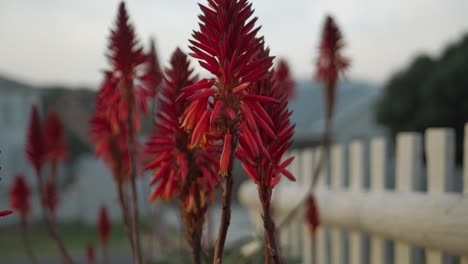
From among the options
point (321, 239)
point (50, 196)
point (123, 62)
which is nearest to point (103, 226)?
point (50, 196)

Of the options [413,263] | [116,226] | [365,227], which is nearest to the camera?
[413,263]

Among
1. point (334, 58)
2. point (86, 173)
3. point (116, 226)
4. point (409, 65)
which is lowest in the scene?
point (116, 226)

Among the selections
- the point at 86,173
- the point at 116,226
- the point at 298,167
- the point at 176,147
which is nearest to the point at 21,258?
the point at 116,226

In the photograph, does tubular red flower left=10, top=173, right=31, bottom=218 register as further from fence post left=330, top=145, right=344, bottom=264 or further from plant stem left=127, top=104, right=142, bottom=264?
fence post left=330, top=145, right=344, bottom=264

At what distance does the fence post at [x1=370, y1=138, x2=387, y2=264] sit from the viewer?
8.95 ft

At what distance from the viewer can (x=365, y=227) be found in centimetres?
259

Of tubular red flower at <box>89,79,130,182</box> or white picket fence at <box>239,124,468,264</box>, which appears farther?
white picket fence at <box>239,124,468,264</box>

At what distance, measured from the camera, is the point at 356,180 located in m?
3.06

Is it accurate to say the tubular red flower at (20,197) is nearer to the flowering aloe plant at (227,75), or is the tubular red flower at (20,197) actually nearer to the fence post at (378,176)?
the fence post at (378,176)

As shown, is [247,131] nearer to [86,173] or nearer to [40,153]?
[40,153]

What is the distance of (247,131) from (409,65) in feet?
51.2

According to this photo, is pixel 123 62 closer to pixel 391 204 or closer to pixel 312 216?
pixel 312 216

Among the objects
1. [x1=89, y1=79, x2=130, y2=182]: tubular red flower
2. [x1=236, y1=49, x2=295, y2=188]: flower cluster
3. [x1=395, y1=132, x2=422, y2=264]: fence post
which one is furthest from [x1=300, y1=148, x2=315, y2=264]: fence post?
[x1=236, y1=49, x2=295, y2=188]: flower cluster

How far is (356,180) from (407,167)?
601 millimetres
